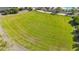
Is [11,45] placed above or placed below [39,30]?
below

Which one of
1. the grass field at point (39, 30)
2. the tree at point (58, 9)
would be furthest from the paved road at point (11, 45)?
the tree at point (58, 9)

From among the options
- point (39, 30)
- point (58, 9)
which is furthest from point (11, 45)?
point (58, 9)

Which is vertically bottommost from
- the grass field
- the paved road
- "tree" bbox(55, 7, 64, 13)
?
the paved road

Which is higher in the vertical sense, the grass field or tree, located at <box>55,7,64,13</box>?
tree, located at <box>55,7,64,13</box>

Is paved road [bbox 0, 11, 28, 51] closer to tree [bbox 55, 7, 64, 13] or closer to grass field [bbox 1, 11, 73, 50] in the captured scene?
grass field [bbox 1, 11, 73, 50]

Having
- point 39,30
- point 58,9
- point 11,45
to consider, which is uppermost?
point 58,9

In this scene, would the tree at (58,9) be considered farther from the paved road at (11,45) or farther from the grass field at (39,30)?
the paved road at (11,45)

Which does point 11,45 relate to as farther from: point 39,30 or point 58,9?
point 58,9

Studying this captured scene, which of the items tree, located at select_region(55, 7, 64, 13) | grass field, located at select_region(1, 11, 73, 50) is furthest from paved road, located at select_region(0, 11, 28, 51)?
tree, located at select_region(55, 7, 64, 13)
